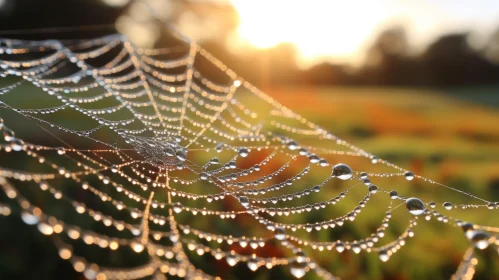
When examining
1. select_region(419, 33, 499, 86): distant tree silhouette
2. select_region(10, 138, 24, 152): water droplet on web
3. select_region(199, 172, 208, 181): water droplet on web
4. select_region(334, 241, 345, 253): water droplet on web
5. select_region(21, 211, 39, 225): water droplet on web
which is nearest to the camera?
select_region(21, 211, 39, 225): water droplet on web

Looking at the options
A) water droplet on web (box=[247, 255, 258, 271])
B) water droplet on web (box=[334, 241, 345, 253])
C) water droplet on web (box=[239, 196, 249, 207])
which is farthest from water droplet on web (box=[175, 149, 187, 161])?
water droplet on web (box=[247, 255, 258, 271])

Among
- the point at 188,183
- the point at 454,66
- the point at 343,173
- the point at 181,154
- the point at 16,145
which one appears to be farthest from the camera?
the point at 454,66

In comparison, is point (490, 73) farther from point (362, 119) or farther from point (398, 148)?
point (398, 148)

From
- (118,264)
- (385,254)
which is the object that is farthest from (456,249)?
(118,264)

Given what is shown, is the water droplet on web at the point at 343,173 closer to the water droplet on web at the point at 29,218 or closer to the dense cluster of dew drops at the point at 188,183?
the dense cluster of dew drops at the point at 188,183

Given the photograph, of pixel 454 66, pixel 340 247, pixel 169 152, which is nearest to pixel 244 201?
pixel 340 247

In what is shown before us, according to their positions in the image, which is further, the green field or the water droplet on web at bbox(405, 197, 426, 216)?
the green field

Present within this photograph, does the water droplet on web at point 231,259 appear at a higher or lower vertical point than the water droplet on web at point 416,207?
lower

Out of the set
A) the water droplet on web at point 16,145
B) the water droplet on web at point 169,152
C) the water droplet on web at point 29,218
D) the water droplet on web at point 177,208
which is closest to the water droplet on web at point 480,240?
the water droplet on web at point 177,208

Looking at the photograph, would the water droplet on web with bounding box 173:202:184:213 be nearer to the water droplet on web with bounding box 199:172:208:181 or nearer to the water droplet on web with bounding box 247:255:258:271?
the water droplet on web with bounding box 247:255:258:271

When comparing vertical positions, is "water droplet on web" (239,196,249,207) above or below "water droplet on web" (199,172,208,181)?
below

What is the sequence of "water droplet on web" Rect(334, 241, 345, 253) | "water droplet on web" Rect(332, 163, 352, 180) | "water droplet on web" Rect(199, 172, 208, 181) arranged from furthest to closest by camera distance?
"water droplet on web" Rect(199, 172, 208, 181) → "water droplet on web" Rect(332, 163, 352, 180) → "water droplet on web" Rect(334, 241, 345, 253)

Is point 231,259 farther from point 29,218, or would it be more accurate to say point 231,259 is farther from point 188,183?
point 188,183
